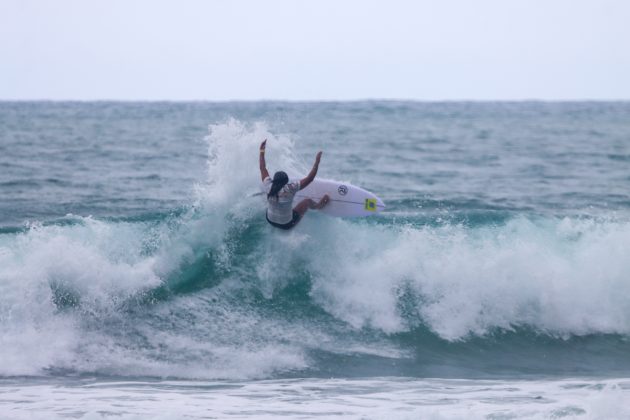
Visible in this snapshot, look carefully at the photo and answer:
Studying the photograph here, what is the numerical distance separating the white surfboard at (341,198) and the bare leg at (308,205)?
0.07 m

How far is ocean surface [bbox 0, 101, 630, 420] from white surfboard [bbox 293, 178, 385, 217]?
15.8 inches

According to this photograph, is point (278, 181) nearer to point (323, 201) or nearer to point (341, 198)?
point (323, 201)

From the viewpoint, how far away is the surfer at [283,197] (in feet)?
34.2

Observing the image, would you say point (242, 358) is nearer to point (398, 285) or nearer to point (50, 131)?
point (398, 285)

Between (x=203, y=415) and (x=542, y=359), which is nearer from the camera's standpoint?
(x=203, y=415)

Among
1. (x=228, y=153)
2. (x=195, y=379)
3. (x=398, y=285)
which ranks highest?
(x=228, y=153)

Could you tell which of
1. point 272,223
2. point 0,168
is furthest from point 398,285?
point 0,168

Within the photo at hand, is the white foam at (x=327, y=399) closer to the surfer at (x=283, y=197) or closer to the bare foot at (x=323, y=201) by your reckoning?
the surfer at (x=283, y=197)

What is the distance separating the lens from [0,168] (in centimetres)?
1880

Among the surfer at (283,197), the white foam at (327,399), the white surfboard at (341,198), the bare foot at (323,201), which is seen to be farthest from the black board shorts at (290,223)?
the white foam at (327,399)

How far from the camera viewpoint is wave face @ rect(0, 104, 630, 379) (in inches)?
392

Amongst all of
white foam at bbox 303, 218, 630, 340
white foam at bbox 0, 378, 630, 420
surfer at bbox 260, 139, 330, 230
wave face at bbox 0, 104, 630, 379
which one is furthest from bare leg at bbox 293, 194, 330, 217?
white foam at bbox 0, 378, 630, 420

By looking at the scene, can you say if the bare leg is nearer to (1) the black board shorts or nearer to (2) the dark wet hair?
(1) the black board shorts

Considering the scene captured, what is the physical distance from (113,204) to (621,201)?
1022cm
